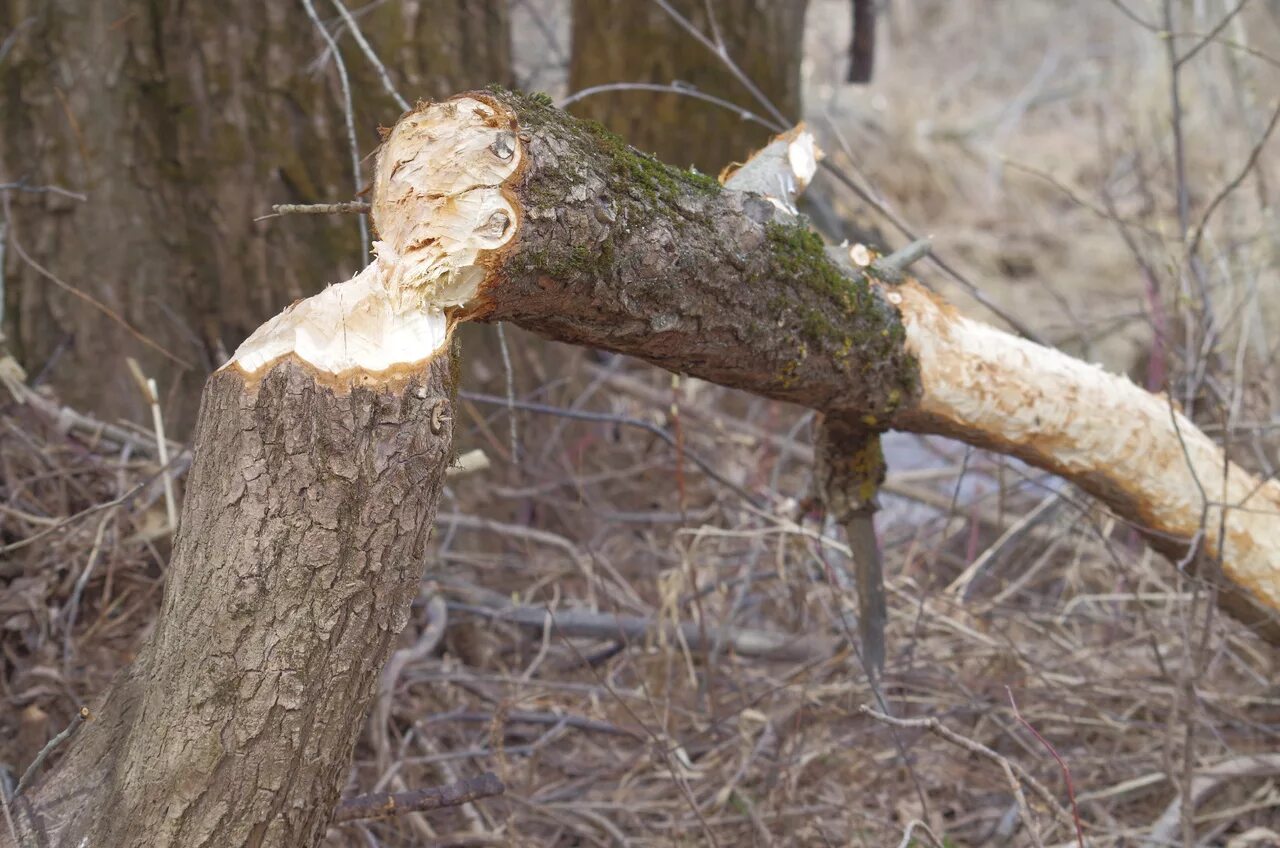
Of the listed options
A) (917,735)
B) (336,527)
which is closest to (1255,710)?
(917,735)

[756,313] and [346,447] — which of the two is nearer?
[346,447]

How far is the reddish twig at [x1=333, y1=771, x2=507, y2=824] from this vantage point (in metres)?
1.86

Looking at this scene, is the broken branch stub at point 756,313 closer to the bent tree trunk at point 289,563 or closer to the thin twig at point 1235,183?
the bent tree trunk at point 289,563

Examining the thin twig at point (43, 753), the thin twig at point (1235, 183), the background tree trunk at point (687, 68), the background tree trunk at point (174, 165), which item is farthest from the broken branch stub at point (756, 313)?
the background tree trunk at point (687, 68)

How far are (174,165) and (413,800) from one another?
6.77 ft

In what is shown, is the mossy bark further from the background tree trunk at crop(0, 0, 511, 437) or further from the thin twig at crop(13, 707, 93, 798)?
the background tree trunk at crop(0, 0, 511, 437)

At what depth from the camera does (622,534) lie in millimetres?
3711

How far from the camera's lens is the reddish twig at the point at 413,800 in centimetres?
186

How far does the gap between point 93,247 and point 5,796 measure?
1.90m

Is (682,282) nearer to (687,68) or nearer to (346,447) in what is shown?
(346,447)

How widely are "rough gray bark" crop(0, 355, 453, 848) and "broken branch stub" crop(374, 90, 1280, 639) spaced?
0.22 meters

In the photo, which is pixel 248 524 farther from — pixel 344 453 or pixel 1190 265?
pixel 1190 265

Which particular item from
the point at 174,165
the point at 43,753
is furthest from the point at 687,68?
the point at 43,753

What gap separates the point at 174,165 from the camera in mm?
3121
